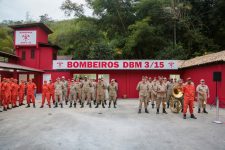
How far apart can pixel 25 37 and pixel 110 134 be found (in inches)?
1197

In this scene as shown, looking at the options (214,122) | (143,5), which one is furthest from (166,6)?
(214,122)

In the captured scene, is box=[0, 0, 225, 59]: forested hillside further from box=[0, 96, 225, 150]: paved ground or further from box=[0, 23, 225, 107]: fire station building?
box=[0, 96, 225, 150]: paved ground

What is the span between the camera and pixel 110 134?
9453 millimetres

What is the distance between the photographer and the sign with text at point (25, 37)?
119ft

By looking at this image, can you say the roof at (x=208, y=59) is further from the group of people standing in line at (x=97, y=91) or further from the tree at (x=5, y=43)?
the tree at (x=5, y=43)

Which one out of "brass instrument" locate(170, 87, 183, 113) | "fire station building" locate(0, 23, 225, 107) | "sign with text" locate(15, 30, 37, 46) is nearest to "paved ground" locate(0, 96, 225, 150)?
"brass instrument" locate(170, 87, 183, 113)

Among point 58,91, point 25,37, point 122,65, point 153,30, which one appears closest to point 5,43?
point 25,37

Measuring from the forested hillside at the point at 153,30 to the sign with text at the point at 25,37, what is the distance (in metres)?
7.93

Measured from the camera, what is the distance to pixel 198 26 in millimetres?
43500

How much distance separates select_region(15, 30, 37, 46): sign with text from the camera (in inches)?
1434

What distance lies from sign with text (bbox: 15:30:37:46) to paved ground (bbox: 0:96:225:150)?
25.4 metres

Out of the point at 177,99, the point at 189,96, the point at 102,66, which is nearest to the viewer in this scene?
the point at 189,96

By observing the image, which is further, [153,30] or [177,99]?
[153,30]

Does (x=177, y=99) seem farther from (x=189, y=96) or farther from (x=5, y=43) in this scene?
(x=5, y=43)
